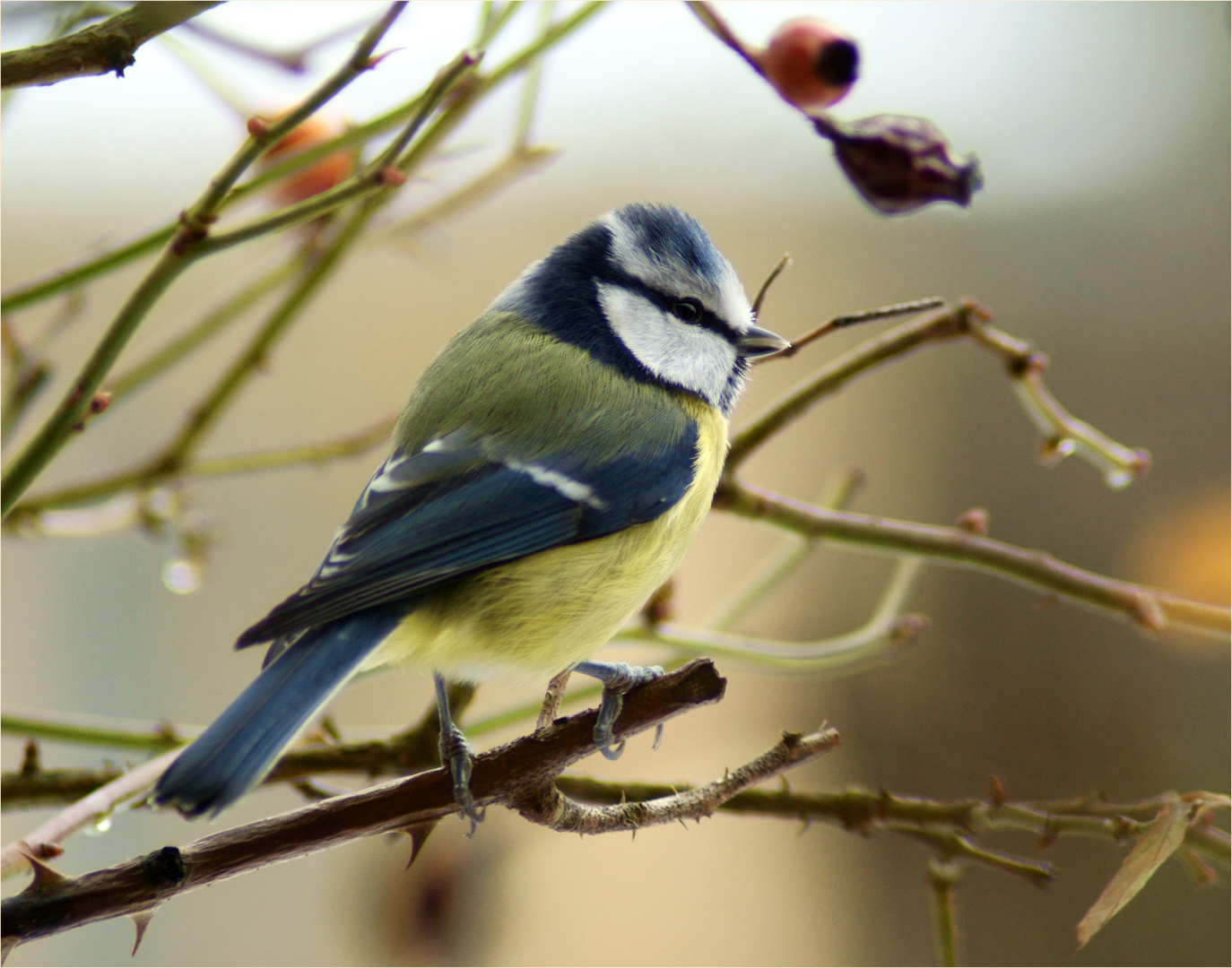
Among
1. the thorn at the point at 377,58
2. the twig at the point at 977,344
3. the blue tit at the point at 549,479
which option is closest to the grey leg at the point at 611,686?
the blue tit at the point at 549,479

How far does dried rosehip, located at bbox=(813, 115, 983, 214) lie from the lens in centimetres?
36

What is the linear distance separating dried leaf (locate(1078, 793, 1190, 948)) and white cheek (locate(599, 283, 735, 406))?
0.87 feet

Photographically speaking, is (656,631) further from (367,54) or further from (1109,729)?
(1109,729)

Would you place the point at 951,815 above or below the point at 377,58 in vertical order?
below

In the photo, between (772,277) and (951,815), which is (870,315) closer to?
(772,277)

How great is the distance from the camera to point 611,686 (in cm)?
39

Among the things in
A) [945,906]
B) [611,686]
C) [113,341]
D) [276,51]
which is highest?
[276,51]

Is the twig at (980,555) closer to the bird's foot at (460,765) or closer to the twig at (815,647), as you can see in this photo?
the twig at (815,647)

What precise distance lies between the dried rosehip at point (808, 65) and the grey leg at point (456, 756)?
0.86 ft

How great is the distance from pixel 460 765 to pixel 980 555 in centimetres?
25

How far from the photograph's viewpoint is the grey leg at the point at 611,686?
0.32 m

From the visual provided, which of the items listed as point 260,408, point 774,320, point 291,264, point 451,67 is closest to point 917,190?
point 451,67

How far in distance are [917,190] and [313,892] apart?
1.87ft

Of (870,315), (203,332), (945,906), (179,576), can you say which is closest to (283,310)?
(203,332)
